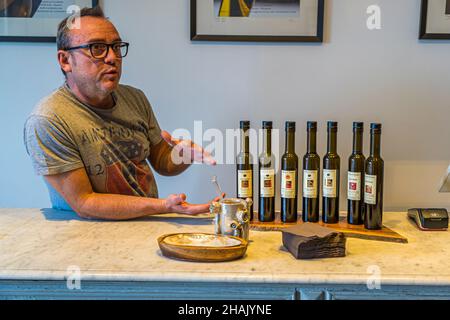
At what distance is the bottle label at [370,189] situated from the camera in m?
1.78

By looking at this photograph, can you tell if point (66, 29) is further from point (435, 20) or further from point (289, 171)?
point (435, 20)

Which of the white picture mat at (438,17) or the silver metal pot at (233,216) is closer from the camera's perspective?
the silver metal pot at (233,216)

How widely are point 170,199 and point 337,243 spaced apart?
603mm

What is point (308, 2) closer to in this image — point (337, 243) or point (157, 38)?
point (157, 38)

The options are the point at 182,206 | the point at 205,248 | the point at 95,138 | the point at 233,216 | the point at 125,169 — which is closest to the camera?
the point at 205,248

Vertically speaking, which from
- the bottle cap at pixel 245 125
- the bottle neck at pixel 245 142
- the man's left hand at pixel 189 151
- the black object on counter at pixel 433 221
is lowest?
the black object on counter at pixel 433 221

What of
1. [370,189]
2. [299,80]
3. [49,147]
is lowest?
[370,189]

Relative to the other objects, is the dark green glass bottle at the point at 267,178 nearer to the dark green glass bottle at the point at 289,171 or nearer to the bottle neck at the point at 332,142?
the dark green glass bottle at the point at 289,171

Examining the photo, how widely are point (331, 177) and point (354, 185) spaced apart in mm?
77

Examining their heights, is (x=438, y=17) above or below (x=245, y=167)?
above

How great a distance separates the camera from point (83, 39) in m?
2.04

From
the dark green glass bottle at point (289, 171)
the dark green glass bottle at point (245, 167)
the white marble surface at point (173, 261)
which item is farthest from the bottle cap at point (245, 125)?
the white marble surface at point (173, 261)

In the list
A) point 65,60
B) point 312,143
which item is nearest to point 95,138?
point 65,60

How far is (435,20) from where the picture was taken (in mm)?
2555
